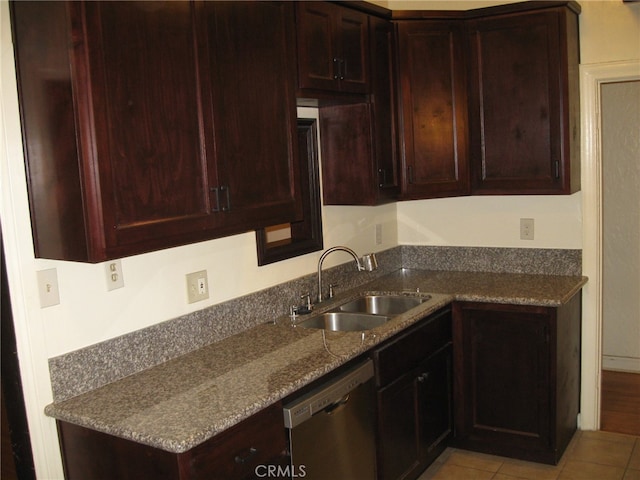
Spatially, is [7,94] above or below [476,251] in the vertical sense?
above

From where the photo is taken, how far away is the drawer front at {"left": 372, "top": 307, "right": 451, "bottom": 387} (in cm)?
269

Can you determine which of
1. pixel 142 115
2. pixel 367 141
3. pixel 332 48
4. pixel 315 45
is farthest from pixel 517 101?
pixel 142 115

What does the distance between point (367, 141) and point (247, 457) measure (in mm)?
1704

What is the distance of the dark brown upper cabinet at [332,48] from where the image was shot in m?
2.71

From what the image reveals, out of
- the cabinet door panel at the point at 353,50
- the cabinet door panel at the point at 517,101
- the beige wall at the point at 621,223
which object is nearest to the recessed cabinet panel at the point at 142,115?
the cabinet door panel at the point at 353,50

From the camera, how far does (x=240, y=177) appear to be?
90.9 inches

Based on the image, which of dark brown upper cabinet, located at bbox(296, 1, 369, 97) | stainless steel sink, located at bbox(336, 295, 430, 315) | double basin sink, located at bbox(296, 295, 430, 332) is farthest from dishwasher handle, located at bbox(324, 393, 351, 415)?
dark brown upper cabinet, located at bbox(296, 1, 369, 97)

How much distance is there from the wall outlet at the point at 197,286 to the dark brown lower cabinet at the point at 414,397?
0.72 m

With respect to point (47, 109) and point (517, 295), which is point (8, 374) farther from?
point (517, 295)

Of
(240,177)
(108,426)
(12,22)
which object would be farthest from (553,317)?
(12,22)

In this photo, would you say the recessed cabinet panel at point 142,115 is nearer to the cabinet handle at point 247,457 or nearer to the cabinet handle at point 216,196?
the cabinet handle at point 216,196

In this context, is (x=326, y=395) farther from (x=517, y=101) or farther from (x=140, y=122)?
(x=517, y=101)

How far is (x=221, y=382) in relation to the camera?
2178 mm

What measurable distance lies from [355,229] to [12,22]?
208 cm
